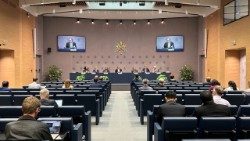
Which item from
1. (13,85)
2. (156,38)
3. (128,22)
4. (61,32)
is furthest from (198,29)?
(13,85)

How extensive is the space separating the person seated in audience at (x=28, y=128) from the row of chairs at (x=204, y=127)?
1966 millimetres

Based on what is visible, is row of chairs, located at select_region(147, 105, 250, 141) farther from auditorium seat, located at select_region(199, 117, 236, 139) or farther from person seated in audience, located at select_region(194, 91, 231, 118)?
auditorium seat, located at select_region(199, 117, 236, 139)

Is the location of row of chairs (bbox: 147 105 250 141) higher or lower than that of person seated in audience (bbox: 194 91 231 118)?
lower

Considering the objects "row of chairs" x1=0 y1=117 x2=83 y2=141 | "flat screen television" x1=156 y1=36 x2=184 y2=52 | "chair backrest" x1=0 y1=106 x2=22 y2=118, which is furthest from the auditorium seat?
"flat screen television" x1=156 y1=36 x2=184 y2=52

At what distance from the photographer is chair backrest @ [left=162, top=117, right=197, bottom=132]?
5477 mm

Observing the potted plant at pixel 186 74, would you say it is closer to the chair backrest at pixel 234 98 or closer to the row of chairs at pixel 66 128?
the chair backrest at pixel 234 98

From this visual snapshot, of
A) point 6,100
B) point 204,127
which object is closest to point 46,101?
point 6,100

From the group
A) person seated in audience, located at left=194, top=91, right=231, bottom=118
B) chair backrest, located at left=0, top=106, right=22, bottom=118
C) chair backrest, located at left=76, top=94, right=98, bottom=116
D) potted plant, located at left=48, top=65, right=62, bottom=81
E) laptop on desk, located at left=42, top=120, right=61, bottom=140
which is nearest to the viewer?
laptop on desk, located at left=42, top=120, right=61, bottom=140

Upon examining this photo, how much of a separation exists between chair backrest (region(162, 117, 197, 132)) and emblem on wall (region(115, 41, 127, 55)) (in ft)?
86.6

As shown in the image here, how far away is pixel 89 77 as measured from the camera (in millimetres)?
26969

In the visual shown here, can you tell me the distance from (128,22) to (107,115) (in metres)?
20.1

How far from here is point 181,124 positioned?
5473 mm

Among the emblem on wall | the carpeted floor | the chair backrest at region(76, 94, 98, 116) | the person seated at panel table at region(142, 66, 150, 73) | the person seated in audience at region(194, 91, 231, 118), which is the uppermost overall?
the emblem on wall

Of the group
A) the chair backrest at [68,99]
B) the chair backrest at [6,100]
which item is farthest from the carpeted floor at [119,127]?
the chair backrest at [6,100]
